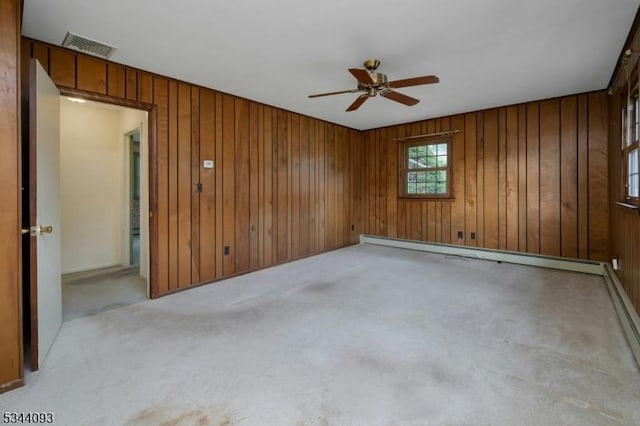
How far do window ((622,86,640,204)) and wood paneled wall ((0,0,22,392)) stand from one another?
478cm

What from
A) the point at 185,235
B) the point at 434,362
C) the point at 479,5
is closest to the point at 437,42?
the point at 479,5

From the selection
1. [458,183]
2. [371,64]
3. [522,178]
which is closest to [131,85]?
[371,64]

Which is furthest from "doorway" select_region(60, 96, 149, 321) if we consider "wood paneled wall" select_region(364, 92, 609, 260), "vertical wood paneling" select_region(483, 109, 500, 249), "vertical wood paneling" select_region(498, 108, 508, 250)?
"vertical wood paneling" select_region(498, 108, 508, 250)

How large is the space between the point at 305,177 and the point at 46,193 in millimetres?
3614

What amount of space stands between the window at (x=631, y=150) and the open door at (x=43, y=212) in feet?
15.8

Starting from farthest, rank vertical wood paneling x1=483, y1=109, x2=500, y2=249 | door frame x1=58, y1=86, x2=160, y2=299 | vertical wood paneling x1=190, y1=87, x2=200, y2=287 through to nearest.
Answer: vertical wood paneling x1=483, y1=109, x2=500, y2=249, vertical wood paneling x1=190, y1=87, x2=200, y2=287, door frame x1=58, y1=86, x2=160, y2=299

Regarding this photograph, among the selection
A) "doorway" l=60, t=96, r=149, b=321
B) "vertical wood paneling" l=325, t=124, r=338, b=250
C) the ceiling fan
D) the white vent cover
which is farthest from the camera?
"vertical wood paneling" l=325, t=124, r=338, b=250

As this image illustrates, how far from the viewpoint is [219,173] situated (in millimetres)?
4016

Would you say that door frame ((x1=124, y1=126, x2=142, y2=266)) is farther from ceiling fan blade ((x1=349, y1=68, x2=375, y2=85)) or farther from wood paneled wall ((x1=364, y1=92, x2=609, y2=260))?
wood paneled wall ((x1=364, y1=92, x2=609, y2=260))

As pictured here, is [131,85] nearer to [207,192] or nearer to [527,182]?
[207,192]

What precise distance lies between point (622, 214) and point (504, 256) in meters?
1.91

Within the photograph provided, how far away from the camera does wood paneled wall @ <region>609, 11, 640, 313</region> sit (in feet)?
8.17

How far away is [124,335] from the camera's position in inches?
98.2

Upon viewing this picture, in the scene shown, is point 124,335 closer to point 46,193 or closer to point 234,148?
point 46,193
